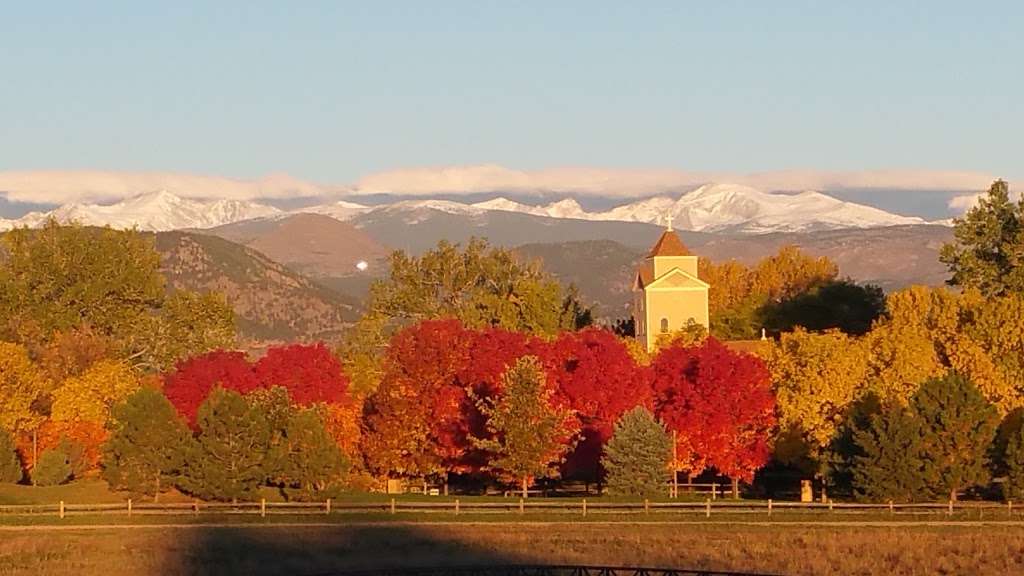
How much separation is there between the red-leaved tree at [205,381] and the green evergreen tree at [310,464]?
11.6m

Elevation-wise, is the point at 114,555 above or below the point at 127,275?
below

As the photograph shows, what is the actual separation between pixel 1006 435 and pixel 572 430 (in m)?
20.1

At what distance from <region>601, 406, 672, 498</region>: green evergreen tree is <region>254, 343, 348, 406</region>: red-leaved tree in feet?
61.0

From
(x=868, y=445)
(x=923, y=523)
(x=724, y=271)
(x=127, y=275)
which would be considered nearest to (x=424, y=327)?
(x=868, y=445)

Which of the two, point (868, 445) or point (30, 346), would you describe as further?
point (30, 346)

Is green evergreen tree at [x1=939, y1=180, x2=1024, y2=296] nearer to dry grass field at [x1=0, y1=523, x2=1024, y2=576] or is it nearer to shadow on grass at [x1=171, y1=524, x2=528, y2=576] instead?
dry grass field at [x1=0, y1=523, x2=1024, y2=576]

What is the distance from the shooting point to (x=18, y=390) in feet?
338

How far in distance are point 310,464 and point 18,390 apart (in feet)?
95.3

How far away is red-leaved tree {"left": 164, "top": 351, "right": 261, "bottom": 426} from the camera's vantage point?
93875 millimetres

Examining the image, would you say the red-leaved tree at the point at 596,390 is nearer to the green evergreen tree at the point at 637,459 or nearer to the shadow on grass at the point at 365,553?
the green evergreen tree at the point at 637,459

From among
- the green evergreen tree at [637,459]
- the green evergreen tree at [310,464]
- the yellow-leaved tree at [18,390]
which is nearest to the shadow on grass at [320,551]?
the green evergreen tree at [310,464]

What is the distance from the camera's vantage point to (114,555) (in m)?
61.4

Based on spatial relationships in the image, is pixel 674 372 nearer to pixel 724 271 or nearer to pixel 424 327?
pixel 424 327

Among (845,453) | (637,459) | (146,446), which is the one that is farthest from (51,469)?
(845,453)
